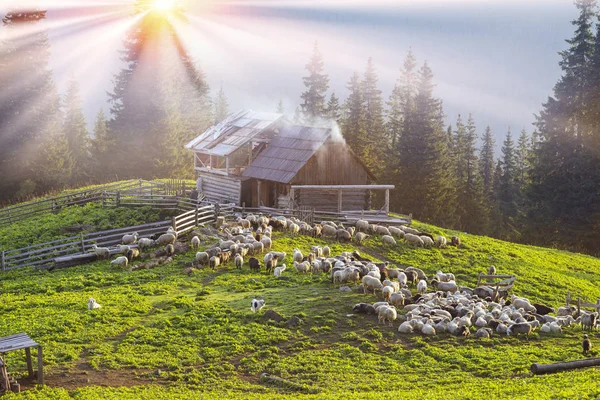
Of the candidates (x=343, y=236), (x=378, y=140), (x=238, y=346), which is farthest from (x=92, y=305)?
(x=378, y=140)

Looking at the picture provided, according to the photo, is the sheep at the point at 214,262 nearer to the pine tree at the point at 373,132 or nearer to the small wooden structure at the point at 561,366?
the small wooden structure at the point at 561,366

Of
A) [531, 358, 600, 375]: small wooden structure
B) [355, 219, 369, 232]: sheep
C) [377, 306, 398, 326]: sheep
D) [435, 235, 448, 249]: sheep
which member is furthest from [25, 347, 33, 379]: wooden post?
[435, 235, 448, 249]: sheep

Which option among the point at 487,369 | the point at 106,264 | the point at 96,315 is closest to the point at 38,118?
the point at 106,264

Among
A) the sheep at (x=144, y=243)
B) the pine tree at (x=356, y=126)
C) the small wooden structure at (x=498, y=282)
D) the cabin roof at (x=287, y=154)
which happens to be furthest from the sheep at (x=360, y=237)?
the pine tree at (x=356, y=126)

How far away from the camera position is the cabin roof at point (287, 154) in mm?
41844

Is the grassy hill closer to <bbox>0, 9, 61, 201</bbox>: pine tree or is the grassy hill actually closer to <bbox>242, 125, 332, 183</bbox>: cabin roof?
<bbox>242, 125, 332, 183</bbox>: cabin roof

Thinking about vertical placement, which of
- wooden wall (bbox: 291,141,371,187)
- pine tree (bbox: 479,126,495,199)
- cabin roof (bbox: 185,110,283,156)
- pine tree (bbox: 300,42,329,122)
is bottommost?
pine tree (bbox: 479,126,495,199)

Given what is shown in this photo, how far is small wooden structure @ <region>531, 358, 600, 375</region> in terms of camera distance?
654 inches

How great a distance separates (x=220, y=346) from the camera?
62.1 feet

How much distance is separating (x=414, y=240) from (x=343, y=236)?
13.3 feet

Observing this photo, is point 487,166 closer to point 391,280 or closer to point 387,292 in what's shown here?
point 391,280

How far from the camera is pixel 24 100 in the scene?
5788 centimetres

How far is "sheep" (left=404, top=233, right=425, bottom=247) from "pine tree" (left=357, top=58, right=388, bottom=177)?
2714cm

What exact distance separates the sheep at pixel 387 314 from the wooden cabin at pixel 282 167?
20311 millimetres
